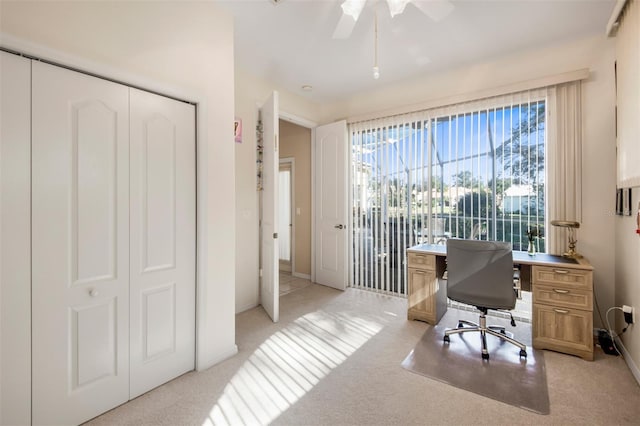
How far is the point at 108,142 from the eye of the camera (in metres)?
1.73

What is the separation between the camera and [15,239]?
55.8 inches

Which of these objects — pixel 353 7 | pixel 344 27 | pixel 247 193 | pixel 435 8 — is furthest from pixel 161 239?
pixel 435 8

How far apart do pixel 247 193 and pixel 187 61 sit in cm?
162

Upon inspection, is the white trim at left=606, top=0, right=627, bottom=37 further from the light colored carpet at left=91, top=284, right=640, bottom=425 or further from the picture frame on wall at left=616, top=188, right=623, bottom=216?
the light colored carpet at left=91, top=284, right=640, bottom=425

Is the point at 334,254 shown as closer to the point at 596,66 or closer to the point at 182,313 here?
the point at 182,313

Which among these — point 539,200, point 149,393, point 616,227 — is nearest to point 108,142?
point 149,393

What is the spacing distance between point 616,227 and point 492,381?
6.18 ft

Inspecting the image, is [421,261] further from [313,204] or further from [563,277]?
[313,204]

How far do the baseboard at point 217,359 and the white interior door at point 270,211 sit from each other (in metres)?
0.68

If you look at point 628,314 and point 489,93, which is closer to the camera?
point 628,314

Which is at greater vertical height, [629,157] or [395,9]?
[395,9]

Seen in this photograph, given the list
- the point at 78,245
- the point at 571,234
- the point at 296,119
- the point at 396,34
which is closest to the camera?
the point at 78,245

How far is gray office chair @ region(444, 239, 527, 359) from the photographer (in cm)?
234

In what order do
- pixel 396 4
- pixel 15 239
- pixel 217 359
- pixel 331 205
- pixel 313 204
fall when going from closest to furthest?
pixel 15 239 < pixel 396 4 < pixel 217 359 < pixel 331 205 < pixel 313 204
